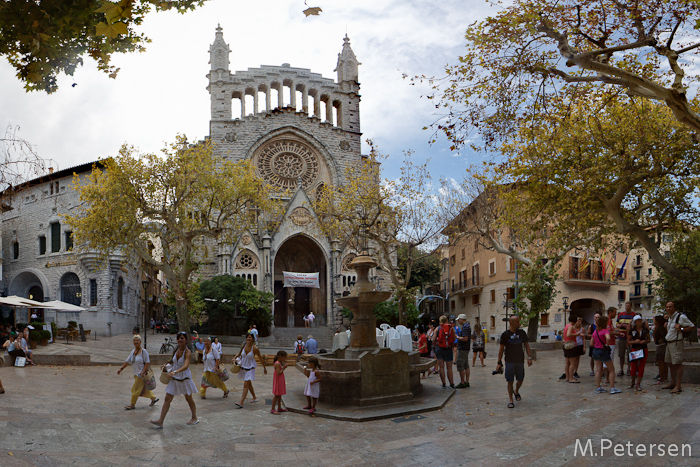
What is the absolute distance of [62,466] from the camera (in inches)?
253

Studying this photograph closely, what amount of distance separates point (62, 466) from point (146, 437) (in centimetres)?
173

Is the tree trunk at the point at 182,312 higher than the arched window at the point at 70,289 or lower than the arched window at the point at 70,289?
lower

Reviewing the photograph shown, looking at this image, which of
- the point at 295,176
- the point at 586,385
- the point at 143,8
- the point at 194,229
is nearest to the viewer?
the point at 143,8

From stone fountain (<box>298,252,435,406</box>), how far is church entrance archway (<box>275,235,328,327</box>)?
2876cm

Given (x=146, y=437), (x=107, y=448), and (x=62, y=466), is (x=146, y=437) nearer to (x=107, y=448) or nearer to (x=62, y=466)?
(x=107, y=448)

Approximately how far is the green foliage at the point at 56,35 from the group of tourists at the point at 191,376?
4693 mm

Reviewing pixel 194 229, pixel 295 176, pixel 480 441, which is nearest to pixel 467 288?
pixel 295 176

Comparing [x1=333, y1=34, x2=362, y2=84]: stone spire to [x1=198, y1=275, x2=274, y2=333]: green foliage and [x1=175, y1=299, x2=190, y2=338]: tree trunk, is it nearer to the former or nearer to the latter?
[x1=198, y1=275, x2=274, y2=333]: green foliage

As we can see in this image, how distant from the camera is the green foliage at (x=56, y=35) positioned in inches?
195

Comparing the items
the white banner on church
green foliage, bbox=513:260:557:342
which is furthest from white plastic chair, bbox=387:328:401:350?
the white banner on church

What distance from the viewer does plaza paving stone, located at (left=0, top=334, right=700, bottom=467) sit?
6.79 m

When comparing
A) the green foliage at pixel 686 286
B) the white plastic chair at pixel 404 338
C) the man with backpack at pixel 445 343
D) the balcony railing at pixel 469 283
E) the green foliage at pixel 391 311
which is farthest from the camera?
the balcony railing at pixel 469 283

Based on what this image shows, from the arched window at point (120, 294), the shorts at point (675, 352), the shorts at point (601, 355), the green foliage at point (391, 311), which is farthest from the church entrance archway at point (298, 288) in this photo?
the shorts at point (675, 352)

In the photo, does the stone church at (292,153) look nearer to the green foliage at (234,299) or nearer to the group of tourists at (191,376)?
the green foliage at (234,299)
